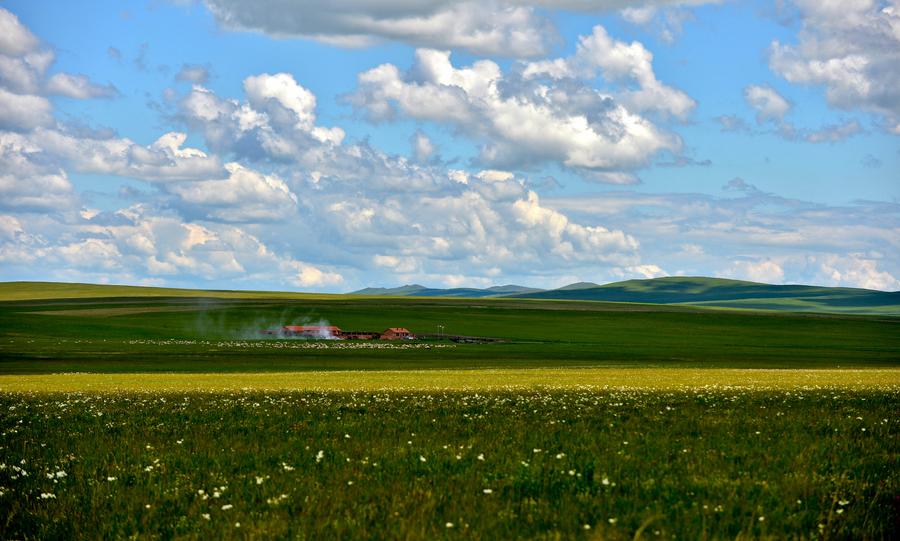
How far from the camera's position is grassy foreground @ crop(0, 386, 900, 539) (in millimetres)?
11625

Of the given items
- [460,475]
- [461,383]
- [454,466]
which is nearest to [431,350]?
[461,383]

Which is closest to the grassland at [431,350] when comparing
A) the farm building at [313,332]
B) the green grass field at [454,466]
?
the farm building at [313,332]

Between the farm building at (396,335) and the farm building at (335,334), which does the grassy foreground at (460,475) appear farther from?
the farm building at (335,334)

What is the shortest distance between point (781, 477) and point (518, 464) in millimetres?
4312

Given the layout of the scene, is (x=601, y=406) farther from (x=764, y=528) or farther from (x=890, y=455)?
(x=764, y=528)

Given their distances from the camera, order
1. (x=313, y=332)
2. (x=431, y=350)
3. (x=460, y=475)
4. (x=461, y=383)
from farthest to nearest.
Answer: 1. (x=313, y=332)
2. (x=431, y=350)
3. (x=461, y=383)
4. (x=460, y=475)

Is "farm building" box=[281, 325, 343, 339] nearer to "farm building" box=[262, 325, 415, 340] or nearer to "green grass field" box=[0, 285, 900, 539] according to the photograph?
"farm building" box=[262, 325, 415, 340]

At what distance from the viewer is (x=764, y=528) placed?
11.1m

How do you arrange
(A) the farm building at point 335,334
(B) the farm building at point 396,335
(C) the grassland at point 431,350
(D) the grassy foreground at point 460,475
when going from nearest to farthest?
(D) the grassy foreground at point 460,475 < (C) the grassland at point 431,350 < (B) the farm building at point 396,335 < (A) the farm building at point 335,334

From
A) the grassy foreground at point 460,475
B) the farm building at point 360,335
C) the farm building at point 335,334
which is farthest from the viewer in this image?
the farm building at point 360,335

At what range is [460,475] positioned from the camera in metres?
14.3

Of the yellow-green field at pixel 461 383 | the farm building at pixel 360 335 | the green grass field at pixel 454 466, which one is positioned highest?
the green grass field at pixel 454 466

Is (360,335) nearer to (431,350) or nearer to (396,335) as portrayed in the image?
(396,335)

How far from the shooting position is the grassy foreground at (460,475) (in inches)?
458
